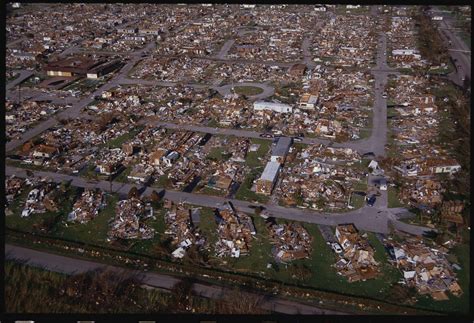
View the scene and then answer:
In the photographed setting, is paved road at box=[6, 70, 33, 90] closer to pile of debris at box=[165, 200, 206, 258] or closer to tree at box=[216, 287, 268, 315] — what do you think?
pile of debris at box=[165, 200, 206, 258]

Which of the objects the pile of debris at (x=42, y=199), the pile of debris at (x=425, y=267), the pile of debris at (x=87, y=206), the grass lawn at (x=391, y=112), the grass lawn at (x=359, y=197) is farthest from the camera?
the grass lawn at (x=391, y=112)

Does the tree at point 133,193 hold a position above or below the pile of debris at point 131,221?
above

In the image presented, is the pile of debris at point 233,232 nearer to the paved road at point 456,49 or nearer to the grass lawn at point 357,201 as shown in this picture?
the grass lawn at point 357,201

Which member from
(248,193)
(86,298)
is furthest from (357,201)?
(86,298)

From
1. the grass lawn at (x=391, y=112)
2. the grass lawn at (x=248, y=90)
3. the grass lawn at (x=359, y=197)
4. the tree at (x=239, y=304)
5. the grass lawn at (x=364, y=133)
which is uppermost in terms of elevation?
the tree at (x=239, y=304)

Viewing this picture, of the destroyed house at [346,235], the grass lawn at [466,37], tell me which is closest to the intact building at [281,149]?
the destroyed house at [346,235]

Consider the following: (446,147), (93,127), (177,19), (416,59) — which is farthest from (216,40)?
(446,147)

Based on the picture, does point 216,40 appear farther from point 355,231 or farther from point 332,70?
point 355,231

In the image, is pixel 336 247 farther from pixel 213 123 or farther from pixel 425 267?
pixel 213 123

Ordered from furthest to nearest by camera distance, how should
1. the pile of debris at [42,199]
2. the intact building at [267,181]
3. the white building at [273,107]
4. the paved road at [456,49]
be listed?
the paved road at [456,49], the white building at [273,107], the intact building at [267,181], the pile of debris at [42,199]
